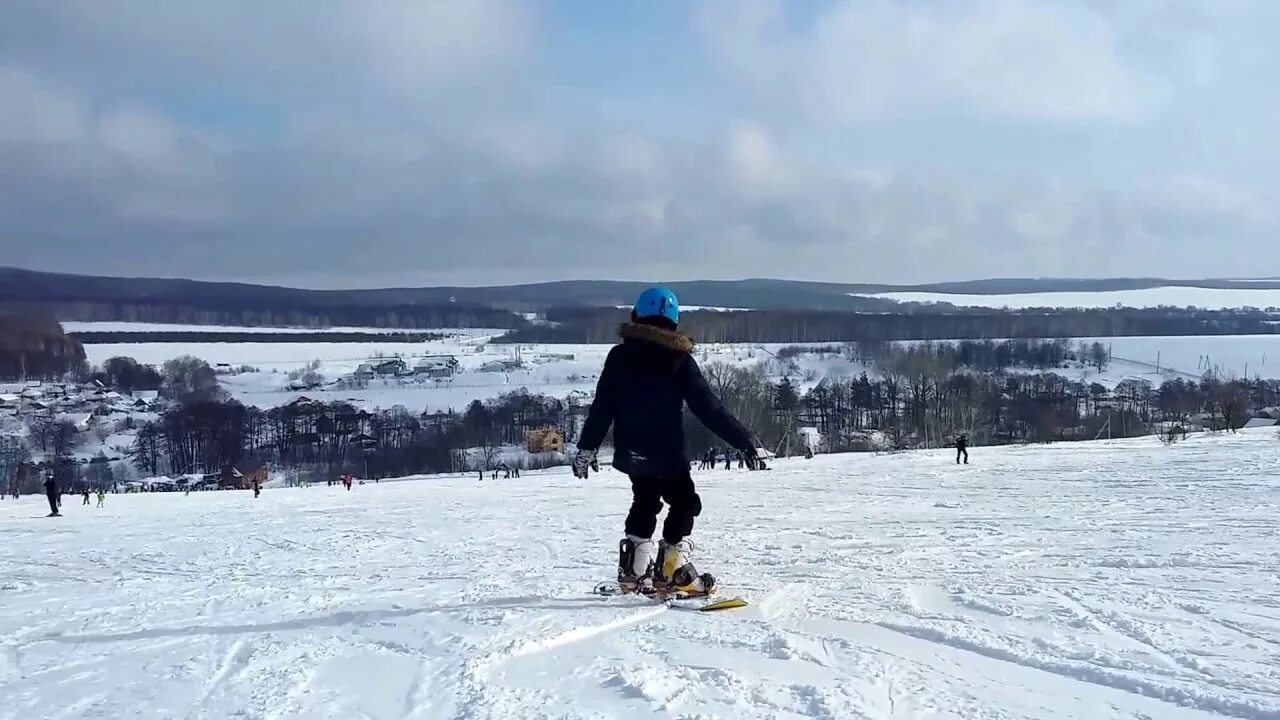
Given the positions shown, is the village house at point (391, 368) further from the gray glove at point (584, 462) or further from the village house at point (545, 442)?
the gray glove at point (584, 462)

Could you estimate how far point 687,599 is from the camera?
474 cm

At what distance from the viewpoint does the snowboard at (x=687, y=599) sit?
4500 millimetres

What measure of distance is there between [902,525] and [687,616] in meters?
4.95

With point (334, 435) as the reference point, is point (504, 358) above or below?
above

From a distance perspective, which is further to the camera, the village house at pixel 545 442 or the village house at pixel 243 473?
the village house at pixel 545 442

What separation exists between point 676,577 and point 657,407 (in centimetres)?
95

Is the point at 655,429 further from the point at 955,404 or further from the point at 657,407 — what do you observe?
the point at 955,404

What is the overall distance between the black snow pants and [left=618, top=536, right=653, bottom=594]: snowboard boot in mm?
60

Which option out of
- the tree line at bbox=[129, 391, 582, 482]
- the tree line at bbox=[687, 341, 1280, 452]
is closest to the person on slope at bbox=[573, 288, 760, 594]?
the tree line at bbox=[687, 341, 1280, 452]

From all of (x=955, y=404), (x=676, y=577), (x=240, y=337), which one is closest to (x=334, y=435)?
(x=955, y=404)

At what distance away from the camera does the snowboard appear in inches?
177

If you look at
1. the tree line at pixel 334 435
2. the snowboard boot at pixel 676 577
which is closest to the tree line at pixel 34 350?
the tree line at pixel 334 435

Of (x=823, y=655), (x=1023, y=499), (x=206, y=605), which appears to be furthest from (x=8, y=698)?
(x=1023, y=499)

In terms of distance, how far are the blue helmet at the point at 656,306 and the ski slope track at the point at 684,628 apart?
61.2 inches
